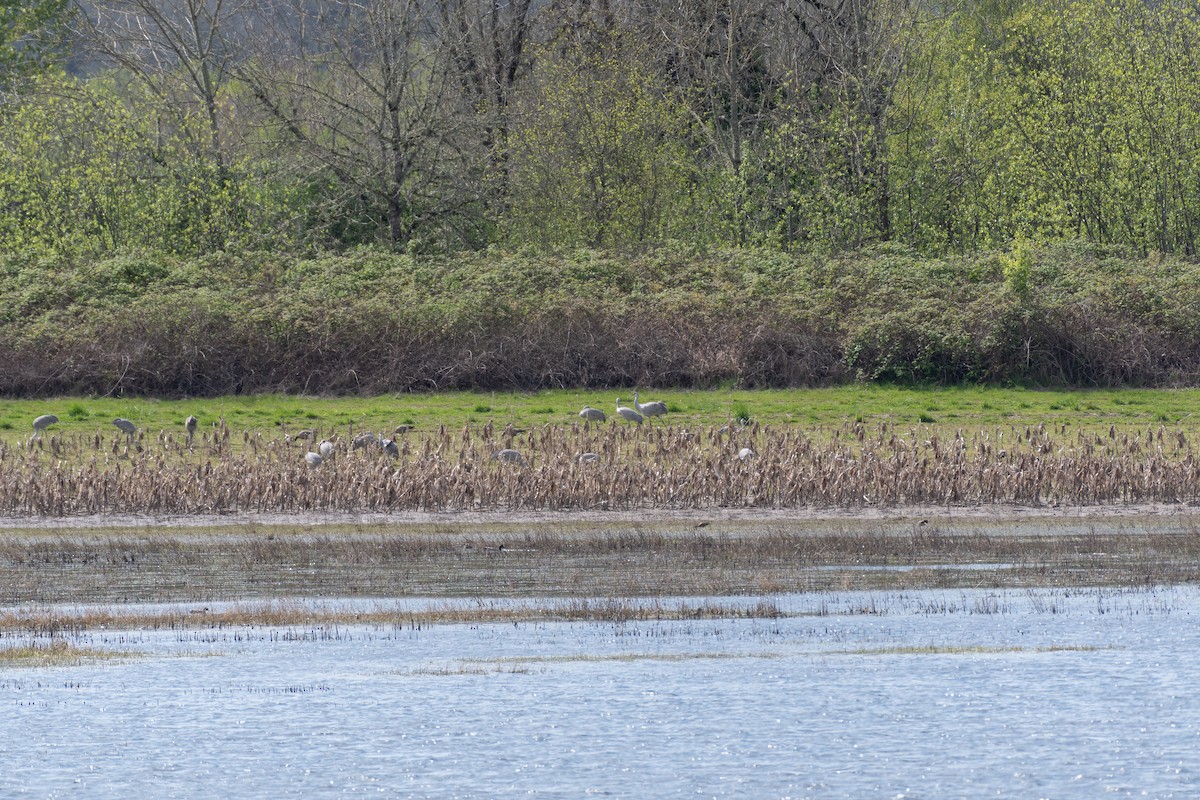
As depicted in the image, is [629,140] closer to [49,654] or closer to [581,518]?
[581,518]

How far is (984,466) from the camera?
68.1 feet

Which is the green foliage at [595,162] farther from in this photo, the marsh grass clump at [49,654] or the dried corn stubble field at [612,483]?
the marsh grass clump at [49,654]

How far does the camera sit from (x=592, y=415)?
27016mm

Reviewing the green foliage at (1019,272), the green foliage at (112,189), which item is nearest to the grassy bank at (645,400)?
the green foliage at (1019,272)

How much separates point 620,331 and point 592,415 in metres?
6.58

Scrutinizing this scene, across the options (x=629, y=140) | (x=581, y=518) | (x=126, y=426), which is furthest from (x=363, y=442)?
(x=629, y=140)

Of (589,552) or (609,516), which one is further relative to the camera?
(609,516)

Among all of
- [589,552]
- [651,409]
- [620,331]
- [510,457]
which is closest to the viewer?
[589,552]

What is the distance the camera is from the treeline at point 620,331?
32.7m

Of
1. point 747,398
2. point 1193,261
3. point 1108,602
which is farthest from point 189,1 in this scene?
point 1108,602

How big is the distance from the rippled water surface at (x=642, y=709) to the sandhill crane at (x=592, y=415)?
42.2ft

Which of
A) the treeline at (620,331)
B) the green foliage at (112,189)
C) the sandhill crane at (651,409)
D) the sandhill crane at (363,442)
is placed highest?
the green foliage at (112,189)

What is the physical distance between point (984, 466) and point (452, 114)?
25.4 m

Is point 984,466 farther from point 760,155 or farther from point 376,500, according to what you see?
point 760,155
